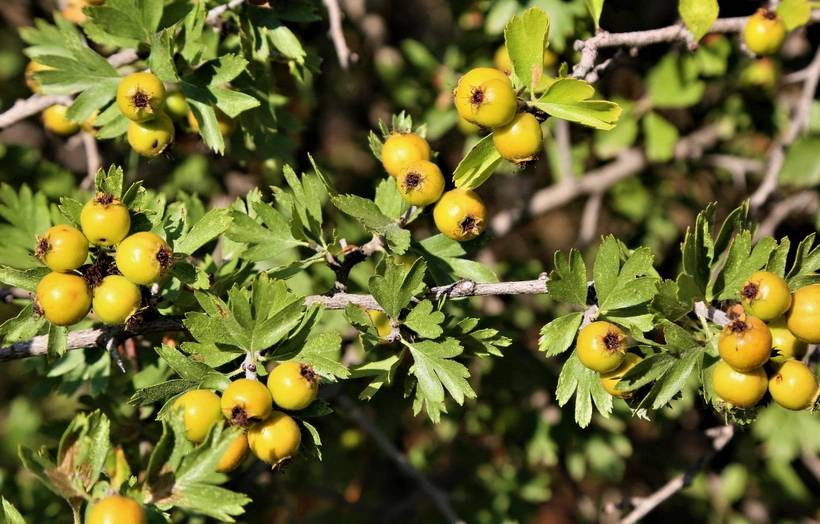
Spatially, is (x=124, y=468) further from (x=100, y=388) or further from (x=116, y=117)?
(x=116, y=117)

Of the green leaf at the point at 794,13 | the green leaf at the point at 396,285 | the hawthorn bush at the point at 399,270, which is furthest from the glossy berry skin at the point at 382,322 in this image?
the green leaf at the point at 794,13

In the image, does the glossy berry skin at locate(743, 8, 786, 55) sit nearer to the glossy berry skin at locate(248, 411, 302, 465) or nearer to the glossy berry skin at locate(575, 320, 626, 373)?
the glossy berry skin at locate(575, 320, 626, 373)

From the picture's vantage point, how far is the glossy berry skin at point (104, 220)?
1751 mm

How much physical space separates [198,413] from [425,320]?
579 mm

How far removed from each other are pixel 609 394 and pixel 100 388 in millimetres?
1475

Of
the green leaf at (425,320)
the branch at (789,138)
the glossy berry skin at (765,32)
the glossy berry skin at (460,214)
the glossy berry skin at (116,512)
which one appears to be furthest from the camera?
the branch at (789,138)

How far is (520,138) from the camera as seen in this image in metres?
1.84

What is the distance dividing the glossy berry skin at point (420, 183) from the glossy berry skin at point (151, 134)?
695 millimetres

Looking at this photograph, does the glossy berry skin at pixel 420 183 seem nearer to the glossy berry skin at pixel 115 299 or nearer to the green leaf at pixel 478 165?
the green leaf at pixel 478 165

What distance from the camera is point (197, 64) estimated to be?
2160mm

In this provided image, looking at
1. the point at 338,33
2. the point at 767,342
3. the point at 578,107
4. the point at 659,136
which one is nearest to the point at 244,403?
the point at 578,107

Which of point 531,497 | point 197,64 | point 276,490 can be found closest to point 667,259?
point 531,497

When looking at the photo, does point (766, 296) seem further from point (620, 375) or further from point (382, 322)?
point (382, 322)

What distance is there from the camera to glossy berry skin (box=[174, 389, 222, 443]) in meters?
1.71
